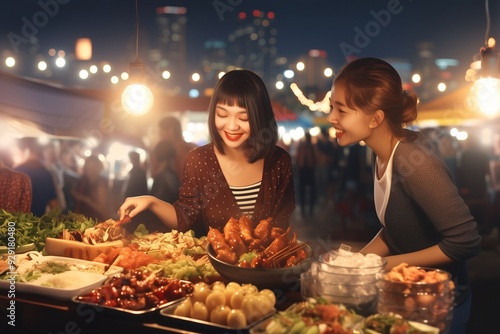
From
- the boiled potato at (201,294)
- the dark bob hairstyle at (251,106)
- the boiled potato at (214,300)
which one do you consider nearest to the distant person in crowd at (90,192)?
the dark bob hairstyle at (251,106)

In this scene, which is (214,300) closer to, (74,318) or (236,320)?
(236,320)

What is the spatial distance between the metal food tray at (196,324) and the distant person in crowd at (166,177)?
4.39 m

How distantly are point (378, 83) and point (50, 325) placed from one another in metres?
2.28

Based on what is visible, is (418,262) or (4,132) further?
(4,132)

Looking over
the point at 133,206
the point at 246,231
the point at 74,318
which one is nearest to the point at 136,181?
the point at 133,206

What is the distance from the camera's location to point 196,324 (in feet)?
8.39

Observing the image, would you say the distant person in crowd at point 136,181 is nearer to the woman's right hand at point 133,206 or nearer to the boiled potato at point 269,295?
the woman's right hand at point 133,206

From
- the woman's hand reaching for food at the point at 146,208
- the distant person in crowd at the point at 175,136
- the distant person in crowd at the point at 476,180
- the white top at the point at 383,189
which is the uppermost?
the distant person in crowd at the point at 175,136

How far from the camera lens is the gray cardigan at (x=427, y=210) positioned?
2924 mm

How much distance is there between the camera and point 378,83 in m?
3.14

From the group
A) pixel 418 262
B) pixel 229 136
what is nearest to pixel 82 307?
pixel 229 136

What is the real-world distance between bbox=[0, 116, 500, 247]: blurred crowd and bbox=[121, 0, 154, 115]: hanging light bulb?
49.0 inches

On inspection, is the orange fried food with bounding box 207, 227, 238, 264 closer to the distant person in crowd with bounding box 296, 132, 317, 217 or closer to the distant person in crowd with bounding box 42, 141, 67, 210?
the distant person in crowd with bounding box 42, 141, 67, 210

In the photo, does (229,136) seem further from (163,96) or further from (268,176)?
(163,96)
